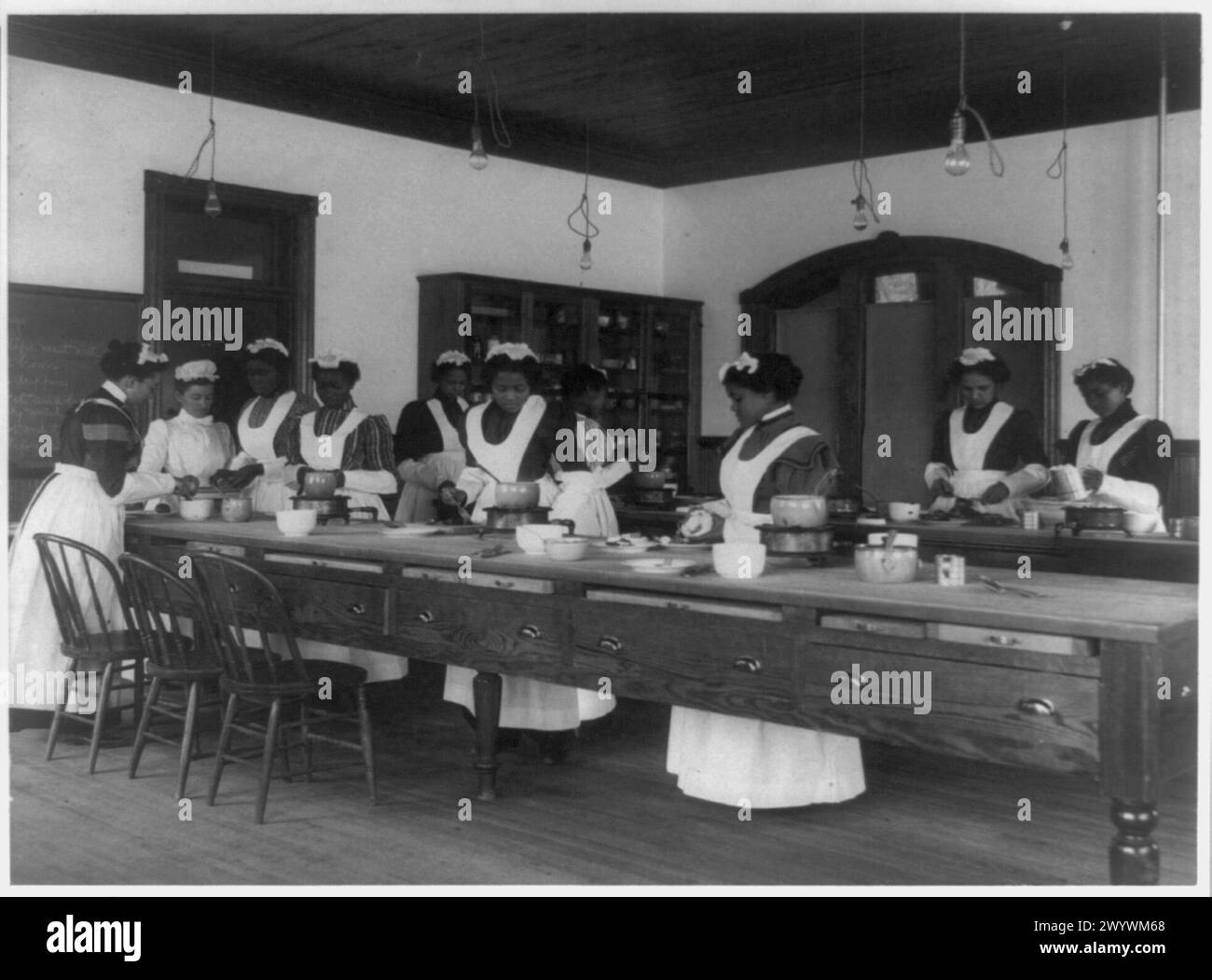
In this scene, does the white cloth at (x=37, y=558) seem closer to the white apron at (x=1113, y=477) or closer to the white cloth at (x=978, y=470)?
the white cloth at (x=978, y=470)

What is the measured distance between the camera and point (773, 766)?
3.83 metres

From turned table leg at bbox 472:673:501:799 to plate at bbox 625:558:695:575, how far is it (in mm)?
638

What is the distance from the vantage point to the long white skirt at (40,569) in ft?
15.7

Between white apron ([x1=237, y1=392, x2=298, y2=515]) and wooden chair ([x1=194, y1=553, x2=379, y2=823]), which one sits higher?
white apron ([x1=237, y1=392, x2=298, y2=515])

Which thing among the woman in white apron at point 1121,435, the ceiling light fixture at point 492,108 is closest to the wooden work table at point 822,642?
the woman in white apron at point 1121,435

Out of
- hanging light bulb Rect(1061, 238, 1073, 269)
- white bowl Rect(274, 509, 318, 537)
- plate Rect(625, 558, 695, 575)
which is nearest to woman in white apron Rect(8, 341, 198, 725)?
white bowl Rect(274, 509, 318, 537)

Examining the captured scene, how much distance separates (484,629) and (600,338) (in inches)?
207

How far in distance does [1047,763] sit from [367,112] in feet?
19.7

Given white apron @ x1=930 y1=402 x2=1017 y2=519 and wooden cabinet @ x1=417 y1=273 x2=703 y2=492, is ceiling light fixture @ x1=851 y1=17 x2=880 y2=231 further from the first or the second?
wooden cabinet @ x1=417 y1=273 x2=703 y2=492

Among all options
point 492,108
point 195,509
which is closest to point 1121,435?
point 195,509

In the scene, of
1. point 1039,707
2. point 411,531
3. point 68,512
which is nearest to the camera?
point 1039,707

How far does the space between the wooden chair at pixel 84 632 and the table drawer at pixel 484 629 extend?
111cm

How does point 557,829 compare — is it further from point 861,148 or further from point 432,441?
point 861,148

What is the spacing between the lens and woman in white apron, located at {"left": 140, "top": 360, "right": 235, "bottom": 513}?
6.18 meters
